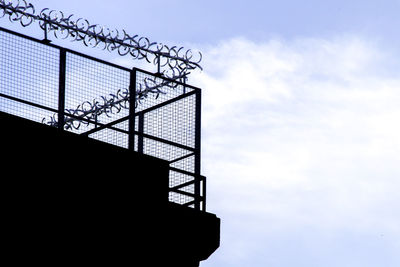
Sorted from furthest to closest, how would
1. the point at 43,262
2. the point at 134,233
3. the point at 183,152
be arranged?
the point at 183,152, the point at 134,233, the point at 43,262

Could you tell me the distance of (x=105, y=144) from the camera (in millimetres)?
16766

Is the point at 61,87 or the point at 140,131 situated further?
the point at 140,131

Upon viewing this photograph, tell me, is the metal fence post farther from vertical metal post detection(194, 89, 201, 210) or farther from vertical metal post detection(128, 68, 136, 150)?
vertical metal post detection(128, 68, 136, 150)

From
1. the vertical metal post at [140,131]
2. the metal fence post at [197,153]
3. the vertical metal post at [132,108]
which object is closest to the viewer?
the vertical metal post at [132,108]

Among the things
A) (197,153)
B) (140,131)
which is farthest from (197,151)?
(140,131)

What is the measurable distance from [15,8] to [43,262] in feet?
12.9

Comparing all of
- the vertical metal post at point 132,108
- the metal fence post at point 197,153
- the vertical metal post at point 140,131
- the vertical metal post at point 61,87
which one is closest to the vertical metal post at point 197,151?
the metal fence post at point 197,153

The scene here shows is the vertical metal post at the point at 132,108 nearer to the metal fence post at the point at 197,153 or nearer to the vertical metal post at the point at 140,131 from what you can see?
the vertical metal post at the point at 140,131

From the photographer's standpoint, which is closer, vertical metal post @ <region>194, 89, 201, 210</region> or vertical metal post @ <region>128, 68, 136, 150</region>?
vertical metal post @ <region>128, 68, 136, 150</region>

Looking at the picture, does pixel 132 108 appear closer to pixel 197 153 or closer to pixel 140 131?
pixel 140 131

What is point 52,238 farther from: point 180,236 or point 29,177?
point 180,236

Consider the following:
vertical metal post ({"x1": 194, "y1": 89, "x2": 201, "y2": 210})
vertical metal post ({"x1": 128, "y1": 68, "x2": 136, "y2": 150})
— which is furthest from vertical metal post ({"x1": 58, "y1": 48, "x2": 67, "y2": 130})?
vertical metal post ({"x1": 194, "y1": 89, "x2": 201, "y2": 210})

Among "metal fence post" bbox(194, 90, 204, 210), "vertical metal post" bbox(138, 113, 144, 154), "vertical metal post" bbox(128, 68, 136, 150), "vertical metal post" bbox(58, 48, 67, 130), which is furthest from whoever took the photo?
"vertical metal post" bbox(138, 113, 144, 154)

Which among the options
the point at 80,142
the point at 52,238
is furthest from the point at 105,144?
the point at 52,238
